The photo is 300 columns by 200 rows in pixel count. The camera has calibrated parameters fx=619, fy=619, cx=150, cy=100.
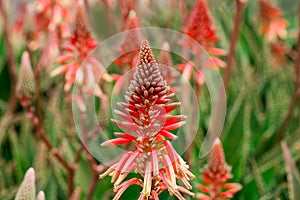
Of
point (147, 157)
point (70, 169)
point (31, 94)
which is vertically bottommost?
point (147, 157)

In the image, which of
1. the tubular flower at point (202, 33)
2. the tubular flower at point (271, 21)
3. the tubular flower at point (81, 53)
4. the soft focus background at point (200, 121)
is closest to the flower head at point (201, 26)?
the tubular flower at point (202, 33)

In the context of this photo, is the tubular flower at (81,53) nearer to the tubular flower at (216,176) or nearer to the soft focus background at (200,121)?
the soft focus background at (200,121)

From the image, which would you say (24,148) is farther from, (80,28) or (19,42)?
(19,42)

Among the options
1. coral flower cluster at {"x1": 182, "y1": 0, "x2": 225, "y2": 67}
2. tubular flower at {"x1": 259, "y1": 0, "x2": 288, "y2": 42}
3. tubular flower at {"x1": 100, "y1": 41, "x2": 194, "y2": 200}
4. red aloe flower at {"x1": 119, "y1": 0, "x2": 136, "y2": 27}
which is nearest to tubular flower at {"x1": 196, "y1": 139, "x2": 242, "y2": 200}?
tubular flower at {"x1": 100, "y1": 41, "x2": 194, "y2": 200}

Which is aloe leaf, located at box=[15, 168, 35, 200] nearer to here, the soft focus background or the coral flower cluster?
the soft focus background

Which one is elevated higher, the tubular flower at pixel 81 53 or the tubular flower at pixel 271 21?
the tubular flower at pixel 271 21

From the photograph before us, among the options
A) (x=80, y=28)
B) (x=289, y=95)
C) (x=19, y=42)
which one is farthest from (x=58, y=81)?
(x=80, y=28)
